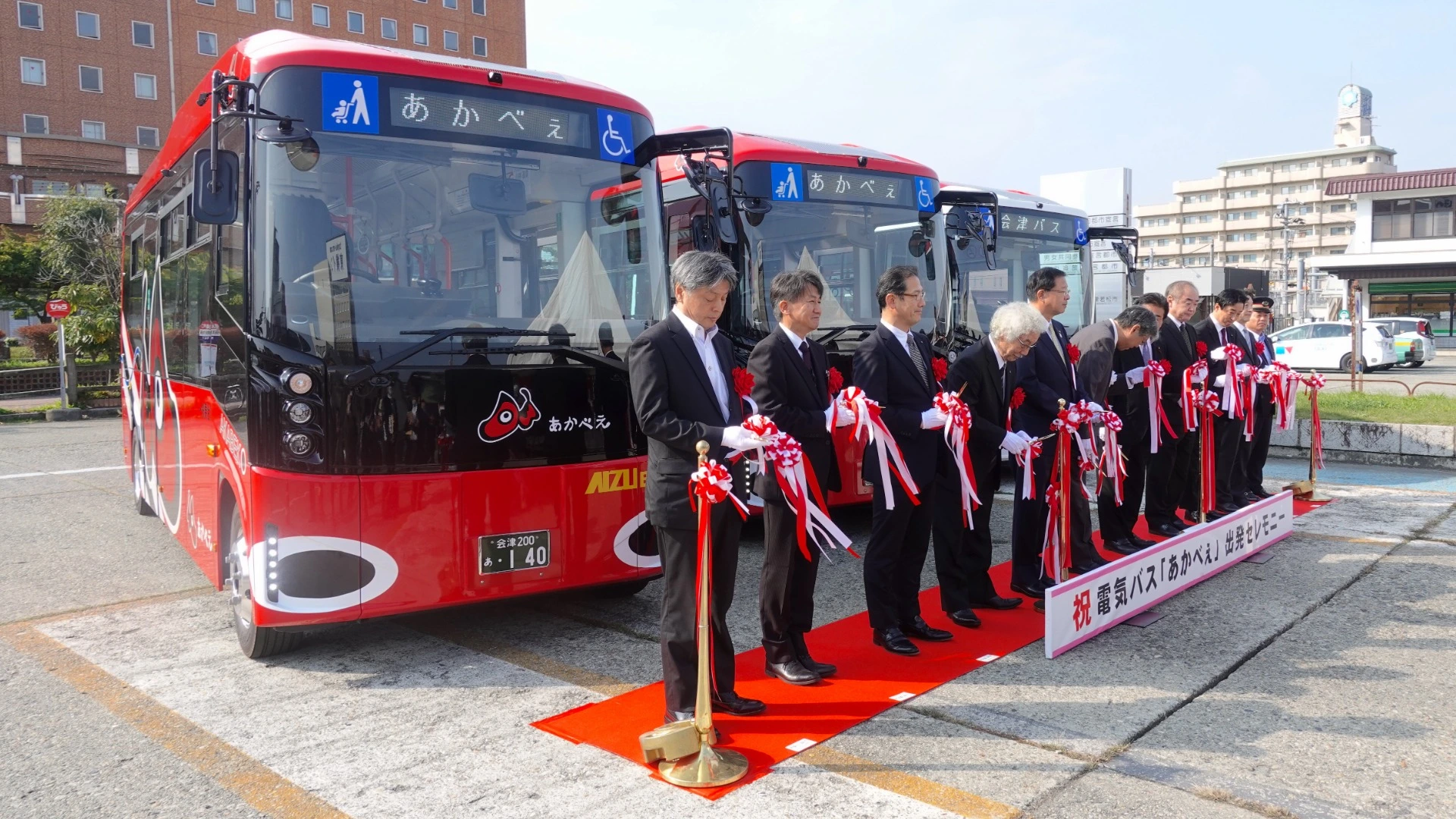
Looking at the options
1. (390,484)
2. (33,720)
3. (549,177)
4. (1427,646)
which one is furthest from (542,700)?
(1427,646)

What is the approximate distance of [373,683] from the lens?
4816mm

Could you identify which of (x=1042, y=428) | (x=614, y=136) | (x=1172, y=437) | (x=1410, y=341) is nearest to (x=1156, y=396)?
(x=1172, y=437)

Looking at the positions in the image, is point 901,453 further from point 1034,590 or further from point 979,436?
point 1034,590

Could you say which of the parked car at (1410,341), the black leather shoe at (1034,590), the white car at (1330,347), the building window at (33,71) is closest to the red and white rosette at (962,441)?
the black leather shoe at (1034,590)

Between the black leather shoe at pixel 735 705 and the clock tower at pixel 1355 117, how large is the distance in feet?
315

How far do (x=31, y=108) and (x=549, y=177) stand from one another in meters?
53.6

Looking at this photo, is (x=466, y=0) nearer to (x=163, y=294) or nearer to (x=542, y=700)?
(x=163, y=294)

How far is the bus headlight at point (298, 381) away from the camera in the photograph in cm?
453

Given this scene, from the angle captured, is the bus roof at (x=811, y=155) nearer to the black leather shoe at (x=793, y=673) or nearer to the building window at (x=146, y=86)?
the black leather shoe at (x=793, y=673)

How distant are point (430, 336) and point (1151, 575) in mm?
3991

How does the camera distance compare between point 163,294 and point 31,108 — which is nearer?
point 163,294

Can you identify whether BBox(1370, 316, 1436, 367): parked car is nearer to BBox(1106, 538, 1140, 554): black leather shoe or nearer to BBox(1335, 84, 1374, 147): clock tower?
BBox(1106, 538, 1140, 554): black leather shoe

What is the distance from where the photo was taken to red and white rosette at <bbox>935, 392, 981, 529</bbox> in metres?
5.04

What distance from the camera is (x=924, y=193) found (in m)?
8.90
